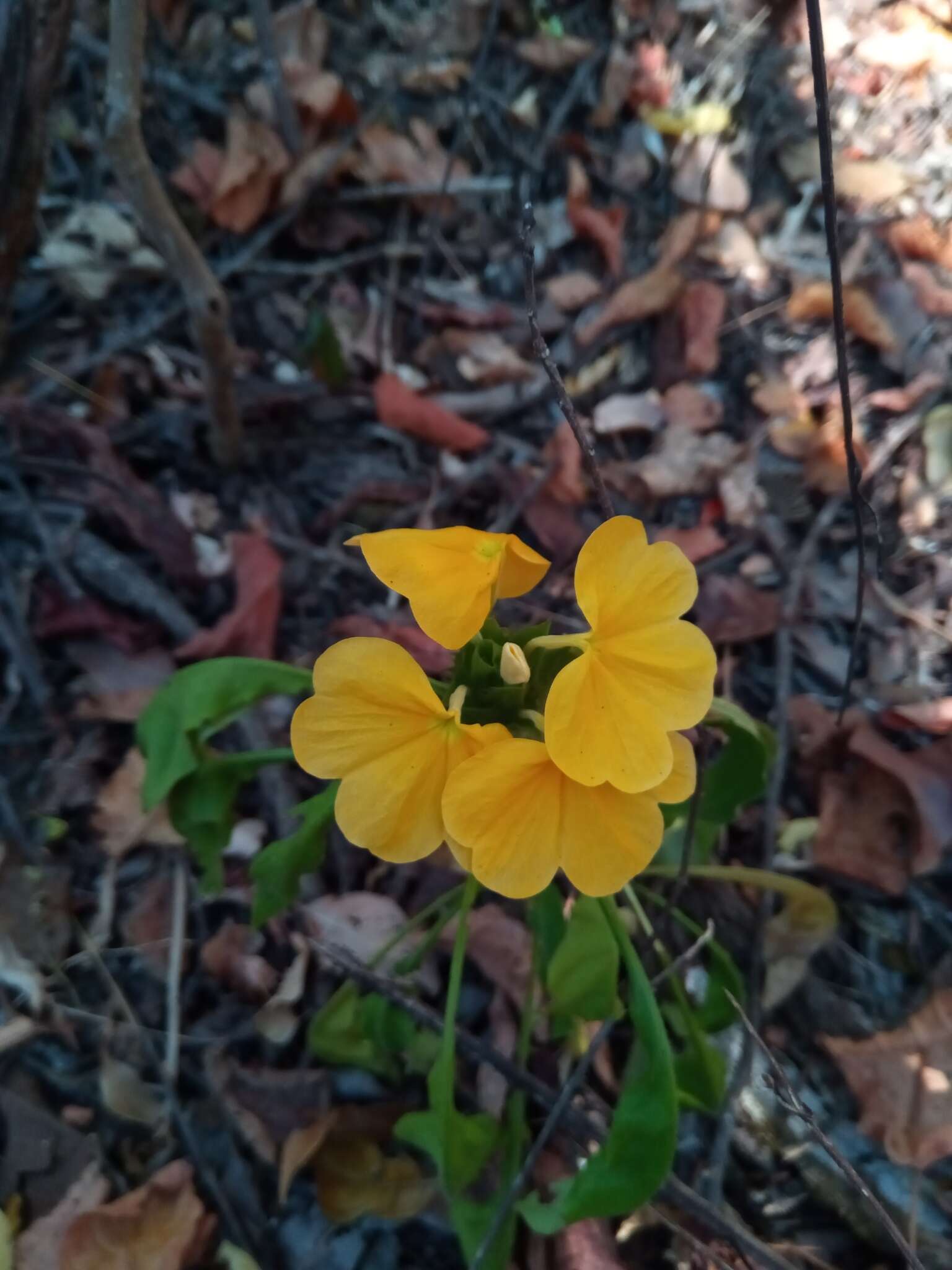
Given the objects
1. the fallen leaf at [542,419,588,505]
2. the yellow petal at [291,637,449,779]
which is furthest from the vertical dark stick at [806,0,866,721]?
the fallen leaf at [542,419,588,505]

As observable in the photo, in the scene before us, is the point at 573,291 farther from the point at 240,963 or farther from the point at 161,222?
the point at 240,963

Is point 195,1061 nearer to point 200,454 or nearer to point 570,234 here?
point 200,454

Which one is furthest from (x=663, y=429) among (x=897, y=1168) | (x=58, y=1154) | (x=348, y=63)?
(x=58, y=1154)

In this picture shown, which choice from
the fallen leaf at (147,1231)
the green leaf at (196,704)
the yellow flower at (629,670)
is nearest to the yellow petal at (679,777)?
the yellow flower at (629,670)

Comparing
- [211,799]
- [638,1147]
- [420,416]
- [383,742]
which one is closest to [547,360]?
Answer: [383,742]

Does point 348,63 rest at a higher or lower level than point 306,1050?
higher

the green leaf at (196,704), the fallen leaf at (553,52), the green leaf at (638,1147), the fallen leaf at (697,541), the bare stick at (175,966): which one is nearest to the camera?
the green leaf at (638,1147)

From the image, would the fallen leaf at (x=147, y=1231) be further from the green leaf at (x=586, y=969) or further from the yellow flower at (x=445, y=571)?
the yellow flower at (x=445, y=571)
